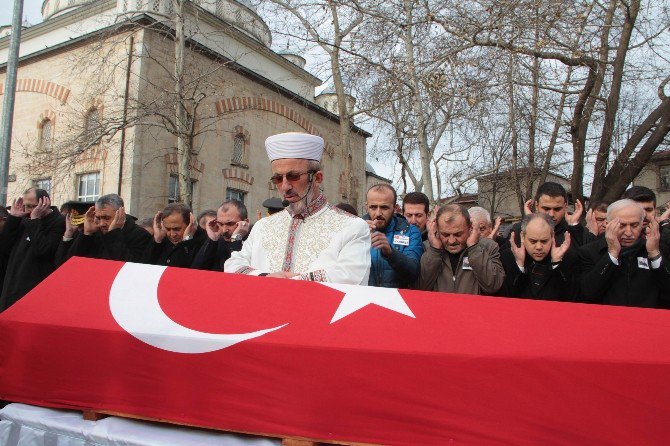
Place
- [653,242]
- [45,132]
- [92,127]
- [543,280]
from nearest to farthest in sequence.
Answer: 1. [653,242]
2. [543,280]
3. [92,127]
4. [45,132]

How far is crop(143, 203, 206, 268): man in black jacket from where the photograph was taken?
173 inches

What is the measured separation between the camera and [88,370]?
7.63 feet

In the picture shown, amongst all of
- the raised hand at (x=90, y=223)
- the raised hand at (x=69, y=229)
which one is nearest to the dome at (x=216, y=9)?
the raised hand at (x=69, y=229)

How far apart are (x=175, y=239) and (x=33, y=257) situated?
148 centimetres

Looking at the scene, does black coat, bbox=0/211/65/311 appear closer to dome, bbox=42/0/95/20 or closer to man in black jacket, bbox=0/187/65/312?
man in black jacket, bbox=0/187/65/312

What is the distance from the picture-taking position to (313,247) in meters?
2.79

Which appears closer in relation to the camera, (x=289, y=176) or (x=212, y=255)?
(x=289, y=176)

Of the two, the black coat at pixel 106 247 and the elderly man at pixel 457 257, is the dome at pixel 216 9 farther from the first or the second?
the elderly man at pixel 457 257

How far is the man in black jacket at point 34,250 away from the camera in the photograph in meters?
4.82

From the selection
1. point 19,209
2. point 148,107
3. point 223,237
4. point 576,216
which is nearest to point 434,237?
point 576,216

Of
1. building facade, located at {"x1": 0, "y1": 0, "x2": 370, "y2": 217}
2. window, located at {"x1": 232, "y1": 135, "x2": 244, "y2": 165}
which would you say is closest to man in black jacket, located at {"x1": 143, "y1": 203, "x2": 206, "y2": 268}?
building facade, located at {"x1": 0, "y1": 0, "x2": 370, "y2": 217}

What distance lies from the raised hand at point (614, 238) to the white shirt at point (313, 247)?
61.4 inches

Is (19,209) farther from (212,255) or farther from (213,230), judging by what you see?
(212,255)

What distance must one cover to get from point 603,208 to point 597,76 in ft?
15.6
